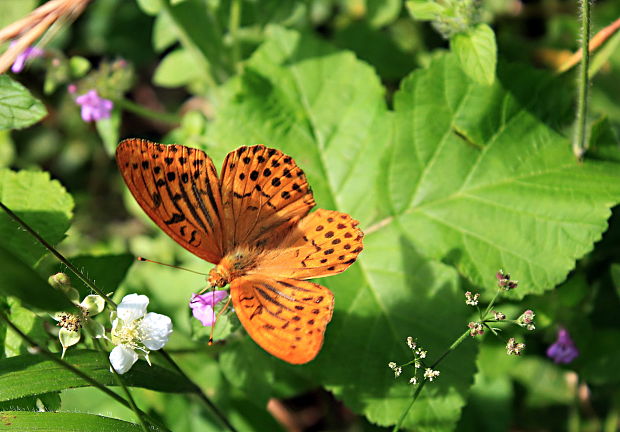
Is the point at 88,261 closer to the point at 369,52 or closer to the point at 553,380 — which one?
the point at 369,52

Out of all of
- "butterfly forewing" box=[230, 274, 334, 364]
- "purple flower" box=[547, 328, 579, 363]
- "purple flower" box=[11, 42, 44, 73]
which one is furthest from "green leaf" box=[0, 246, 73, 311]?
"purple flower" box=[547, 328, 579, 363]

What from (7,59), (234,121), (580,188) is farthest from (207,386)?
(580,188)

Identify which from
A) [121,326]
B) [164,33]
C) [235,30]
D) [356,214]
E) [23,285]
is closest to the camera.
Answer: [23,285]

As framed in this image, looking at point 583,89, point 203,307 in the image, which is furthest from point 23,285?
point 583,89

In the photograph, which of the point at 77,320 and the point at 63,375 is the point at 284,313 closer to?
the point at 77,320

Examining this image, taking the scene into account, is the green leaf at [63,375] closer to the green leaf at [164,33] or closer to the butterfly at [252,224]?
the butterfly at [252,224]

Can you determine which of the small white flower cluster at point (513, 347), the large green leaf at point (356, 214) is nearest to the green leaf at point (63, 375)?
the large green leaf at point (356, 214)

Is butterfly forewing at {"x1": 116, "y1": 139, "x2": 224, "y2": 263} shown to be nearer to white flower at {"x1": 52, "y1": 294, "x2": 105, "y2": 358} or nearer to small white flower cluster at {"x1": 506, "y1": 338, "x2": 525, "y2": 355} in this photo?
white flower at {"x1": 52, "y1": 294, "x2": 105, "y2": 358}
